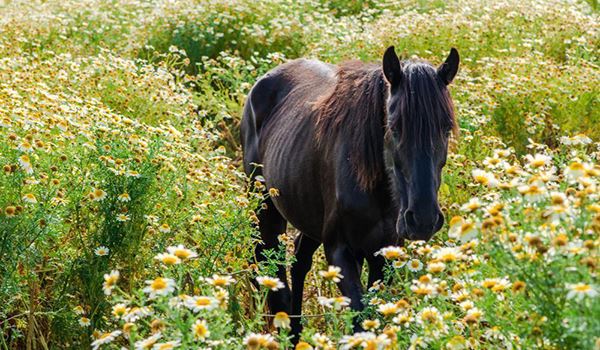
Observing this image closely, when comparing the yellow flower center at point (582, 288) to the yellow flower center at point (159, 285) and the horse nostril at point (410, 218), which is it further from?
the horse nostril at point (410, 218)

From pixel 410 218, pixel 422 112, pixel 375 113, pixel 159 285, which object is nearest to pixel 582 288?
pixel 159 285

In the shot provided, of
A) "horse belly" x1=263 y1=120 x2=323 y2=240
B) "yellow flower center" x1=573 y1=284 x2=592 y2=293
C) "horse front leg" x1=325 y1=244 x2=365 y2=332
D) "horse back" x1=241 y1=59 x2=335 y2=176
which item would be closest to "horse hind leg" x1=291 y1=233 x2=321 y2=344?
"horse belly" x1=263 y1=120 x2=323 y2=240

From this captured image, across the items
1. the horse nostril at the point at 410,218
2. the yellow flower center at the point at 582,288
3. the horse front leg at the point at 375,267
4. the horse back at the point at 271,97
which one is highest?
the yellow flower center at the point at 582,288

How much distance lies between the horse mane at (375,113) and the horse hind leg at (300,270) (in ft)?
3.25

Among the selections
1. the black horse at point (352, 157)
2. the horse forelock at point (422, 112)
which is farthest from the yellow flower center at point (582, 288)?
the horse forelock at point (422, 112)

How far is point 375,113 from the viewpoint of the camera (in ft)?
14.9

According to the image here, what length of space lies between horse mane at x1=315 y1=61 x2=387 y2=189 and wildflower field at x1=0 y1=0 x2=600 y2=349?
40cm

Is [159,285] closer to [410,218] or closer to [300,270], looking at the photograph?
[410,218]

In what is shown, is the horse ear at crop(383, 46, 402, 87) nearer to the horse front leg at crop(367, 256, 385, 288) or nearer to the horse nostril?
the horse nostril

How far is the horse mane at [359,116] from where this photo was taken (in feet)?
14.8

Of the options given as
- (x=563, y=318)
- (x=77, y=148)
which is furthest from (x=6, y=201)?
(x=563, y=318)

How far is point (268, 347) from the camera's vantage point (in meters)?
3.04

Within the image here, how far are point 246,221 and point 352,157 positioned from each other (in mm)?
595

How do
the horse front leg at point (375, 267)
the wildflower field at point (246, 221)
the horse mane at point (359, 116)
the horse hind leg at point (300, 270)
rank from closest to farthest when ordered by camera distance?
the wildflower field at point (246, 221) < the horse mane at point (359, 116) < the horse front leg at point (375, 267) < the horse hind leg at point (300, 270)
